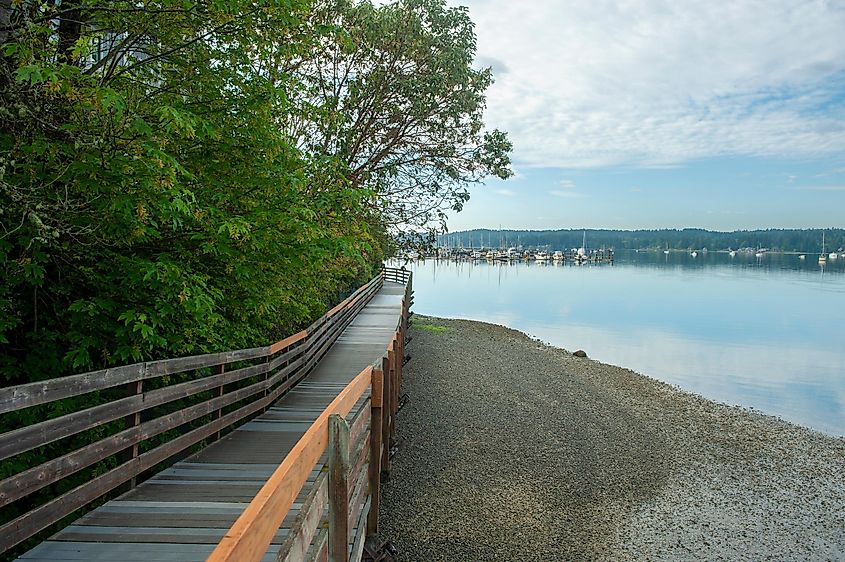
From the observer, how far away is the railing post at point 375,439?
18.9 feet

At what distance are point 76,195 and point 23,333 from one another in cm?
169

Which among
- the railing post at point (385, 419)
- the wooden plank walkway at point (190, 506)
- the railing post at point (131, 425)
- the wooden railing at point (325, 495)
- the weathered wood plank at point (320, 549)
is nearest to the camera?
the wooden railing at point (325, 495)

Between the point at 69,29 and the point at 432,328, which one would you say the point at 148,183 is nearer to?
the point at 69,29

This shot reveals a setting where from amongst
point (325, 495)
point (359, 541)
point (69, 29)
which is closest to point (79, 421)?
point (325, 495)

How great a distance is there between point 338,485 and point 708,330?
4202 centimetres

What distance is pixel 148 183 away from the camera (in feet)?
17.2

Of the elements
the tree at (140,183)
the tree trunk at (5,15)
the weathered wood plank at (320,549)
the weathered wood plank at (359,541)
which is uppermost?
the tree trunk at (5,15)

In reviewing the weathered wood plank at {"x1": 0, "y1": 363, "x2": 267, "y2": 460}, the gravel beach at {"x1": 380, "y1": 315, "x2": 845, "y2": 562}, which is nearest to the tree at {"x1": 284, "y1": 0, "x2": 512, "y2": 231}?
the gravel beach at {"x1": 380, "y1": 315, "x2": 845, "y2": 562}

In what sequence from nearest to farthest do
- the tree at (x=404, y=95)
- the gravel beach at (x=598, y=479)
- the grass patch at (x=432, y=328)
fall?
the gravel beach at (x=598, y=479)
the tree at (x=404, y=95)
the grass patch at (x=432, y=328)

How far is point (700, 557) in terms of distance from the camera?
27.7 feet

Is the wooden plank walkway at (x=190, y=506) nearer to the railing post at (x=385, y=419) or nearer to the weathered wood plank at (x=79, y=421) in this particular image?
the weathered wood plank at (x=79, y=421)

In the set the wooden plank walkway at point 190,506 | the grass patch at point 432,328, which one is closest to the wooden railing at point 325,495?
the wooden plank walkway at point 190,506

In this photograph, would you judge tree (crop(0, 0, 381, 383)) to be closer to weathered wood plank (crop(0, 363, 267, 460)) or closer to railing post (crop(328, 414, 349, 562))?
weathered wood plank (crop(0, 363, 267, 460))

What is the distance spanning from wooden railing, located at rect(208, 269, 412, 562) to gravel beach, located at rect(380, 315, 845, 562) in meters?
2.93
